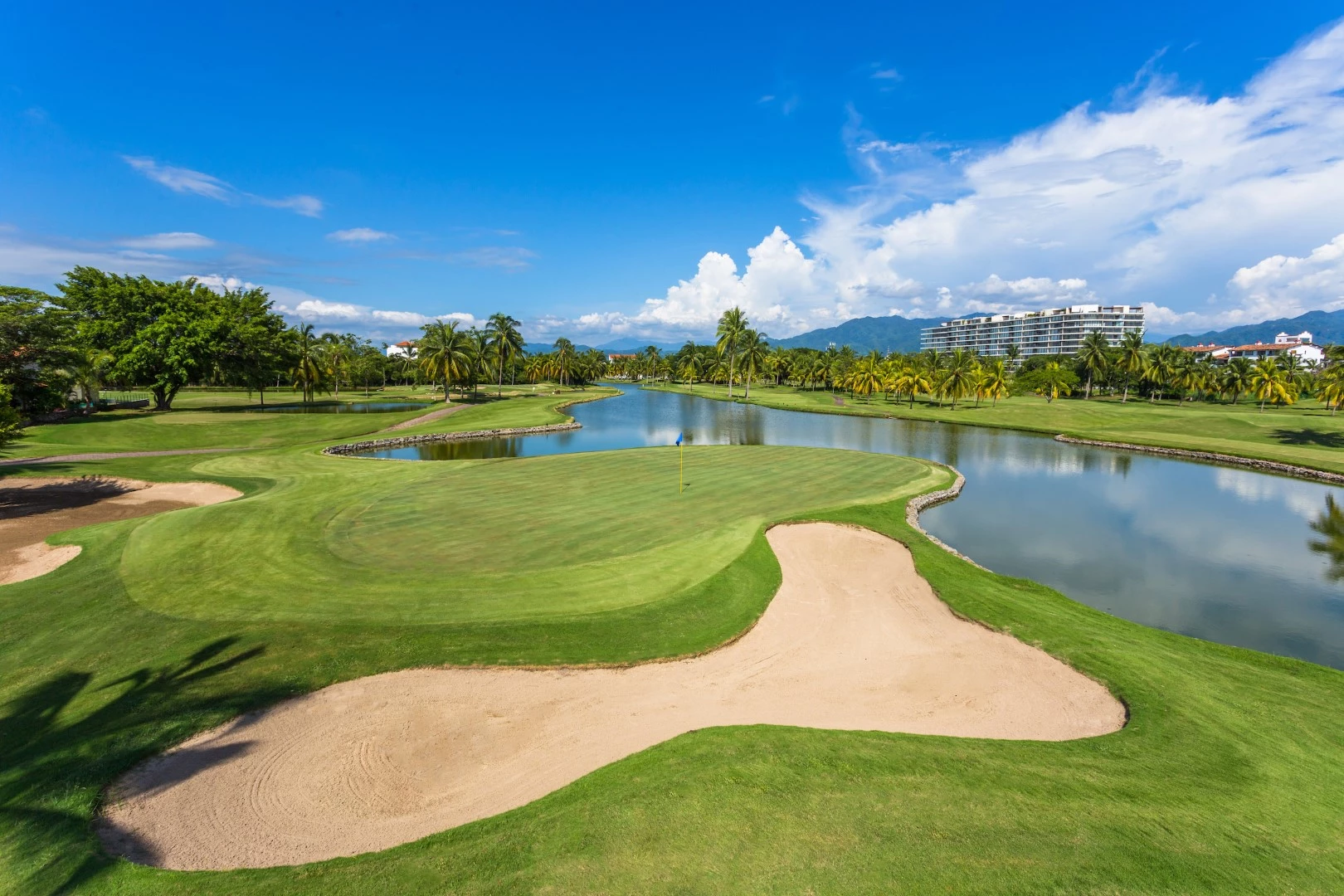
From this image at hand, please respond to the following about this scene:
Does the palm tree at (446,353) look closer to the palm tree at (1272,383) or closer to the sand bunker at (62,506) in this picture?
the sand bunker at (62,506)

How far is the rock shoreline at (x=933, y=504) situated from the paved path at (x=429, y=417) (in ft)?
163

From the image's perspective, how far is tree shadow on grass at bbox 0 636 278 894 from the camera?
22.4 feet

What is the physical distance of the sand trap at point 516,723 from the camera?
25.2 ft

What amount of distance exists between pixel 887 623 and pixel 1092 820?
8.17 meters

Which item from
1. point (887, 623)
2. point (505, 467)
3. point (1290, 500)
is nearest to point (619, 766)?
point (887, 623)

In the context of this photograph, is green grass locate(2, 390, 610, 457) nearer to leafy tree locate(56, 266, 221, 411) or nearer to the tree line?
leafy tree locate(56, 266, 221, 411)

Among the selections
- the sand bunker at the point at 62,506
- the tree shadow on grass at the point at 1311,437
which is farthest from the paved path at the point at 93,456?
the tree shadow on grass at the point at 1311,437

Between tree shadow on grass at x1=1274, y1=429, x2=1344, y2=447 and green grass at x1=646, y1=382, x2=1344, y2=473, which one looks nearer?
green grass at x1=646, y1=382, x2=1344, y2=473

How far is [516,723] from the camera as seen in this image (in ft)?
33.8

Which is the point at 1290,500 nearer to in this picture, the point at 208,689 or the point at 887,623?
the point at 887,623

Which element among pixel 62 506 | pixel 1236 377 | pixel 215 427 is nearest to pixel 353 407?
pixel 215 427

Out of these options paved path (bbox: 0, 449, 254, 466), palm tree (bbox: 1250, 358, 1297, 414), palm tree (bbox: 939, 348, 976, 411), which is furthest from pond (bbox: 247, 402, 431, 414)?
palm tree (bbox: 1250, 358, 1297, 414)

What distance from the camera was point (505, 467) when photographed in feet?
118

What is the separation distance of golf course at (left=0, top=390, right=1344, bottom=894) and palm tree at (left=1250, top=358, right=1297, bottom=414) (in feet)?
337
